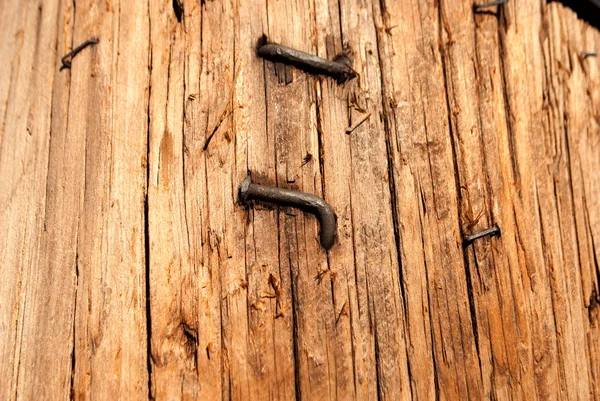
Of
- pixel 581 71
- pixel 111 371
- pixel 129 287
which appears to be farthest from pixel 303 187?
pixel 581 71

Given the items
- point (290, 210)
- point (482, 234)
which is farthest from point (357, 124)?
point (482, 234)

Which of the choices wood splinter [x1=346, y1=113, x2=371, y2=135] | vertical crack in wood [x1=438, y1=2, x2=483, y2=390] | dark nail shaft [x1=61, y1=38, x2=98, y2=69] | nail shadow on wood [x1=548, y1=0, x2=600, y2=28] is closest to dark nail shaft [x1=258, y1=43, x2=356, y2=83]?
wood splinter [x1=346, y1=113, x2=371, y2=135]

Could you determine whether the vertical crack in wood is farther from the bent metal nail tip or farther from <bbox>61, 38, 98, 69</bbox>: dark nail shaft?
<bbox>61, 38, 98, 69</bbox>: dark nail shaft

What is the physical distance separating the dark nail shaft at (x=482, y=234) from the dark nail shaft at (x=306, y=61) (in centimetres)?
70

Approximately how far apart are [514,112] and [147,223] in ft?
4.50

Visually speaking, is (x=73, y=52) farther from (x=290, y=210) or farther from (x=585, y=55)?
(x=585, y=55)

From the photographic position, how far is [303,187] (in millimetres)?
1735

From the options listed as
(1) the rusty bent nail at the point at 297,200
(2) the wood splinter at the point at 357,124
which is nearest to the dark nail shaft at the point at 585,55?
(2) the wood splinter at the point at 357,124

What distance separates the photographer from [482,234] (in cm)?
178

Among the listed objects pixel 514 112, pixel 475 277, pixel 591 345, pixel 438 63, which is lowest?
pixel 591 345

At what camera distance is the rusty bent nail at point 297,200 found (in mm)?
1683

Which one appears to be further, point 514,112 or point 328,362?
point 514,112

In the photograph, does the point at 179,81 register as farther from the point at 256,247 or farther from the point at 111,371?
the point at 111,371

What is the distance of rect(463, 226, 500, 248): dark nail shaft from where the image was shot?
1.78 m
